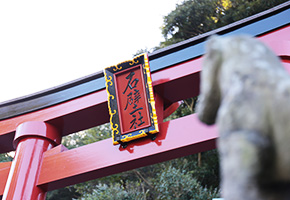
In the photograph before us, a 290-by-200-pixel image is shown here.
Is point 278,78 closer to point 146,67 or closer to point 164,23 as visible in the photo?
point 146,67

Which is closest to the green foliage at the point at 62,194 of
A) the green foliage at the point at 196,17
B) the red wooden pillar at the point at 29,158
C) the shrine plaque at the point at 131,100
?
the green foliage at the point at 196,17

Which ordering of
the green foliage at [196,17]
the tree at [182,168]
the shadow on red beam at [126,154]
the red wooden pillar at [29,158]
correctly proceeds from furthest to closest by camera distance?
1. the green foliage at [196,17]
2. the tree at [182,168]
3. the red wooden pillar at [29,158]
4. the shadow on red beam at [126,154]

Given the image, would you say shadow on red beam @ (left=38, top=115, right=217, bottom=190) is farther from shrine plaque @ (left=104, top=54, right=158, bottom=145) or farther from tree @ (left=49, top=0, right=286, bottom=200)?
tree @ (left=49, top=0, right=286, bottom=200)

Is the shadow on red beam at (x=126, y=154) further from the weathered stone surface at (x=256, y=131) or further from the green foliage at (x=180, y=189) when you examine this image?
the green foliage at (x=180, y=189)

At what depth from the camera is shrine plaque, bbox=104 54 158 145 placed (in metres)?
3.79

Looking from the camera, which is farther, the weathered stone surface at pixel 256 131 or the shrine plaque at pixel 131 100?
the shrine plaque at pixel 131 100

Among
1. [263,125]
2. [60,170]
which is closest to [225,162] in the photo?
[263,125]

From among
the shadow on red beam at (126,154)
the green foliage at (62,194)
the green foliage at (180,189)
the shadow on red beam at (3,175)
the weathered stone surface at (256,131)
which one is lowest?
the weathered stone surface at (256,131)

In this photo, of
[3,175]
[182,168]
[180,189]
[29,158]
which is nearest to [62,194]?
[182,168]

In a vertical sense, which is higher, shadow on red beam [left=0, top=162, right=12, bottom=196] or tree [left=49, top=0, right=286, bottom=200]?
tree [left=49, top=0, right=286, bottom=200]

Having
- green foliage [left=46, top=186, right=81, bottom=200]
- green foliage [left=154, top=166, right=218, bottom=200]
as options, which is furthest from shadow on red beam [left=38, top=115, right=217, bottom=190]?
green foliage [left=46, top=186, right=81, bottom=200]

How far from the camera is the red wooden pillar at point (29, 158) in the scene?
3.93 meters

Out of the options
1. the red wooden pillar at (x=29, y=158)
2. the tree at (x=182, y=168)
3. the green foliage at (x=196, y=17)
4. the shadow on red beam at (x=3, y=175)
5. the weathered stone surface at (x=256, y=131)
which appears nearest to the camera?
the weathered stone surface at (x=256, y=131)

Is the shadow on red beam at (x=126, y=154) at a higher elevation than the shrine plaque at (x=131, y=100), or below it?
below
